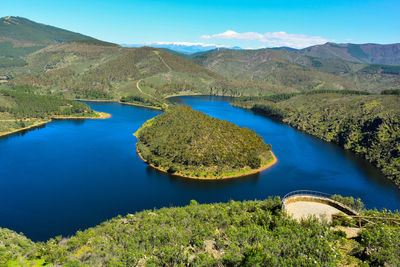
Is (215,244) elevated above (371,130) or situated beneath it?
situated beneath

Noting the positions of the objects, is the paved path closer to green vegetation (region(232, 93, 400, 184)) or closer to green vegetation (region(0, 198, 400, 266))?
green vegetation (region(0, 198, 400, 266))

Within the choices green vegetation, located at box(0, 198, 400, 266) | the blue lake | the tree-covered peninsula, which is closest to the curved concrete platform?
green vegetation, located at box(0, 198, 400, 266)

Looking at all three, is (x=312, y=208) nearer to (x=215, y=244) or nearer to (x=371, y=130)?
(x=215, y=244)

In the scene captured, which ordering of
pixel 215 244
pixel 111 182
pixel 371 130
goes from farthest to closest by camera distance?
pixel 371 130 < pixel 111 182 < pixel 215 244

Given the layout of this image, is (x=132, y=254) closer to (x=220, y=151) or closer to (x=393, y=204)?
(x=220, y=151)

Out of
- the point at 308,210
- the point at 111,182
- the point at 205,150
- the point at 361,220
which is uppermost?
the point at 361,220

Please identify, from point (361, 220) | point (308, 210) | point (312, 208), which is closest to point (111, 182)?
point (308, 210)

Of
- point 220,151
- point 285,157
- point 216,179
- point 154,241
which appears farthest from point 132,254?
point 285,157

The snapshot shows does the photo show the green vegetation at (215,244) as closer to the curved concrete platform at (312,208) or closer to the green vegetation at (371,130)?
the curved concrete platform at (312,208)
